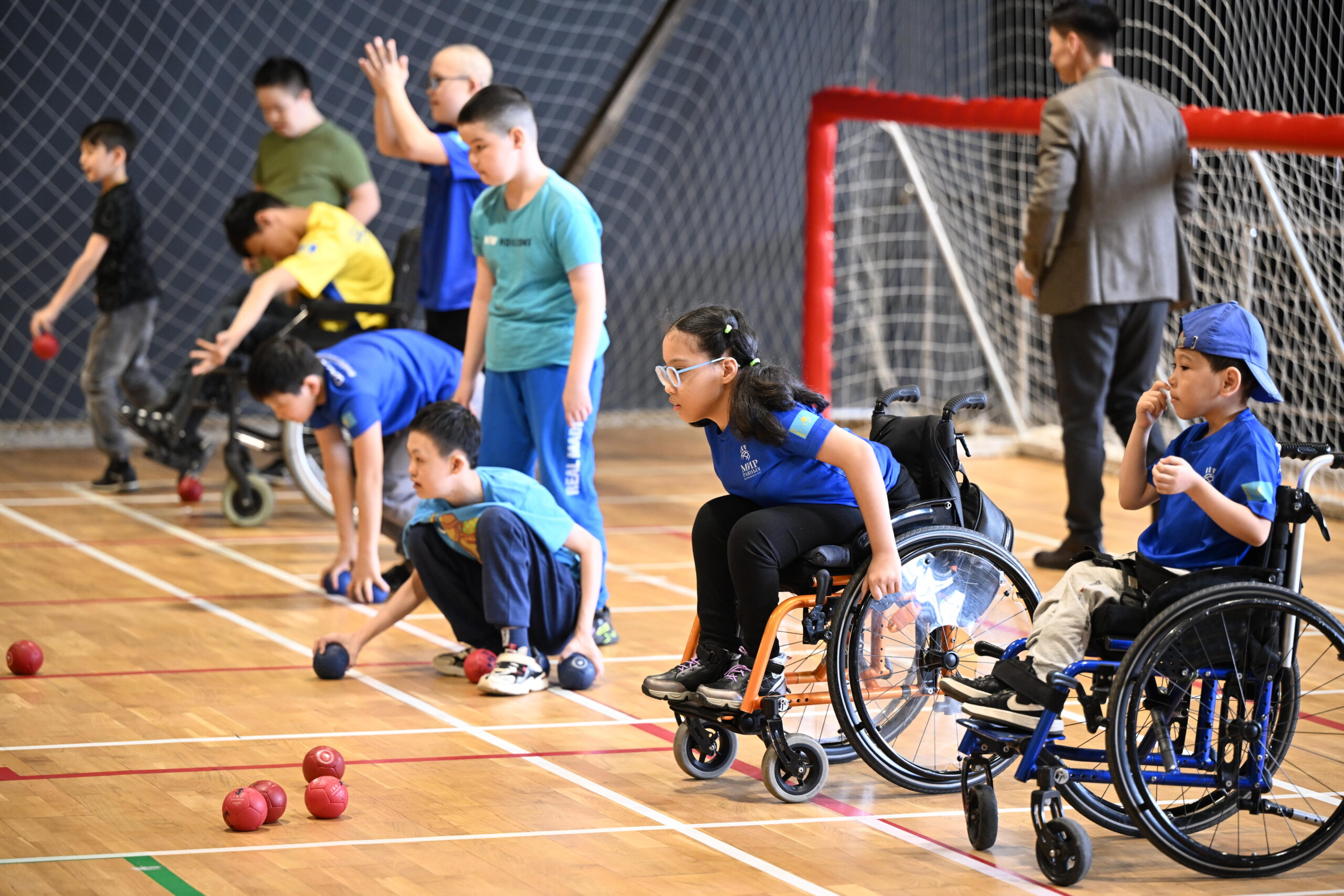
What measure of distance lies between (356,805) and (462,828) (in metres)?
0.24

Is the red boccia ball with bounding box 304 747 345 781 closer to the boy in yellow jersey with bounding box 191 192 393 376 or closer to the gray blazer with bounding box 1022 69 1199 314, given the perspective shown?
the boy in yellow jersey with bounding box 191 192 393 376

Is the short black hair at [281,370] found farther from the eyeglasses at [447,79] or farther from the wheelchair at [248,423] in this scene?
the wheelchair at [248,423]

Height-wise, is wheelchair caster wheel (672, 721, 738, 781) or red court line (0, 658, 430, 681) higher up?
wheelchair caster wheel (672, 721, 738, 781)

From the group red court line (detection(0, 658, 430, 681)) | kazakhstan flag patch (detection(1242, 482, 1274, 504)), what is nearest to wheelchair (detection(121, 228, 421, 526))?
red court line (detection(0, 658, 430, 681))

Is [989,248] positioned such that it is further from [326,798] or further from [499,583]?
[326,798]

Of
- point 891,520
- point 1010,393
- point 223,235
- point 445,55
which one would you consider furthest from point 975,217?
point 891,520

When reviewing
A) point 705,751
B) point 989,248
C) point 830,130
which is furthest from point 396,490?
point 989,248

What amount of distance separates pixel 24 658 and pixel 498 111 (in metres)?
1.69

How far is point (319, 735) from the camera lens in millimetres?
3506

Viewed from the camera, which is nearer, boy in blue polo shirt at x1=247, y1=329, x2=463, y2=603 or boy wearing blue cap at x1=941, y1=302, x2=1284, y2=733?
boy wearing blue cap at x1=941, y1=302, x2=1284, y2=733

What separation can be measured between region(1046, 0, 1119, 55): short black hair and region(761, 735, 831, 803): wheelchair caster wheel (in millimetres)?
2894

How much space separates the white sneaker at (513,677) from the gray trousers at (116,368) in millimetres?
3329

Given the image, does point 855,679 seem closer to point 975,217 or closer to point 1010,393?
point 1010,393

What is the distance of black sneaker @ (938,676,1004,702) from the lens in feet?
9.09
